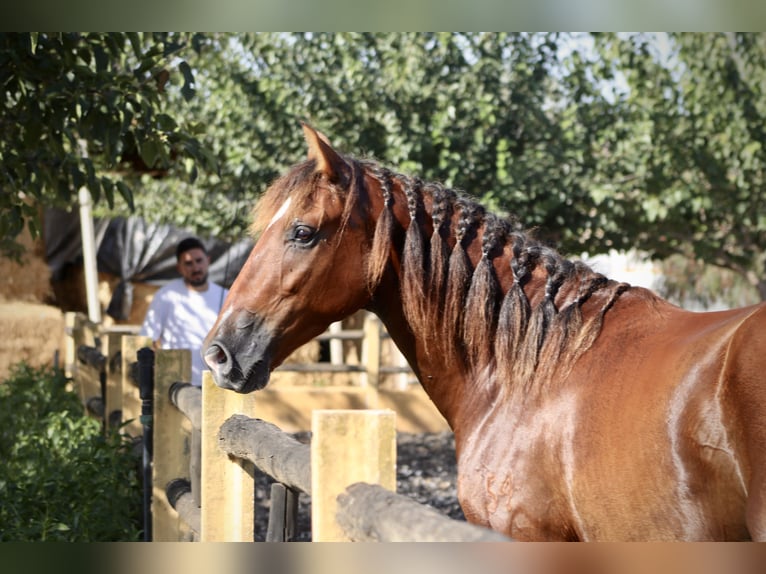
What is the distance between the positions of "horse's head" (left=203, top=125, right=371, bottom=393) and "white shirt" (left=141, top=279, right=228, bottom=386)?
278 centimetres

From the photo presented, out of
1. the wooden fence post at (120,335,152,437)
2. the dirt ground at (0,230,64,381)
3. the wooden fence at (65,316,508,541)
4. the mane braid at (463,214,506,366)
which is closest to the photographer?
the wooden fence at (65,316,508,541)

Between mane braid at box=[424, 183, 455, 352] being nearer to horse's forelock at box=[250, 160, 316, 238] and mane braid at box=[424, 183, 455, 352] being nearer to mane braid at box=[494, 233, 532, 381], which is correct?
mane braid at box=[494, 233, 532, 381]

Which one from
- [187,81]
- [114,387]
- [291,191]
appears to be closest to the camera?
[291,191]

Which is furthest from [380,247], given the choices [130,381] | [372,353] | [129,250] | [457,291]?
[129,250]

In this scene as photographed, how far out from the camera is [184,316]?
17.1ft

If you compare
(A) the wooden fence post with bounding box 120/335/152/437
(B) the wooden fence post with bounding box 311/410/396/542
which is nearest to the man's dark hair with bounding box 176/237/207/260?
(A) the wooden fence post with bounding box 120/335/152/437

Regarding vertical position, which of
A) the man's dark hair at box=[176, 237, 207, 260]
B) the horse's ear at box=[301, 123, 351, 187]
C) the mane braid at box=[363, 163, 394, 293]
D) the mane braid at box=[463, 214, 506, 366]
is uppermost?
the man's dark hair at box=[176, 237, 207, 260]

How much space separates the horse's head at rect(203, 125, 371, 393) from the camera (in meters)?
2.38

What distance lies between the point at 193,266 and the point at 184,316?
0.31 meters

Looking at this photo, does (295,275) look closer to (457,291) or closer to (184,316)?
(457,291)

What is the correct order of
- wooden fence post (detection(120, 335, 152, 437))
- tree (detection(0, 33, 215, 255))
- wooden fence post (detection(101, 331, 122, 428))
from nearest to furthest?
1. tree (detection(0, 33, 215, 255))
2. wooden fence post (detection(120, 335, 152, 437))
3. wooden fence post (detection(101, 331, 122, 428))

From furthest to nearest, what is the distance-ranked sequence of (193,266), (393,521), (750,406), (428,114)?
Answer: (428,114) → (193,266) → (750,406) → (393,521)

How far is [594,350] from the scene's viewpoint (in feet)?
7.00

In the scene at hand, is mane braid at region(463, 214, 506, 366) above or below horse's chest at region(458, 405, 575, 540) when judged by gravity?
A: above
